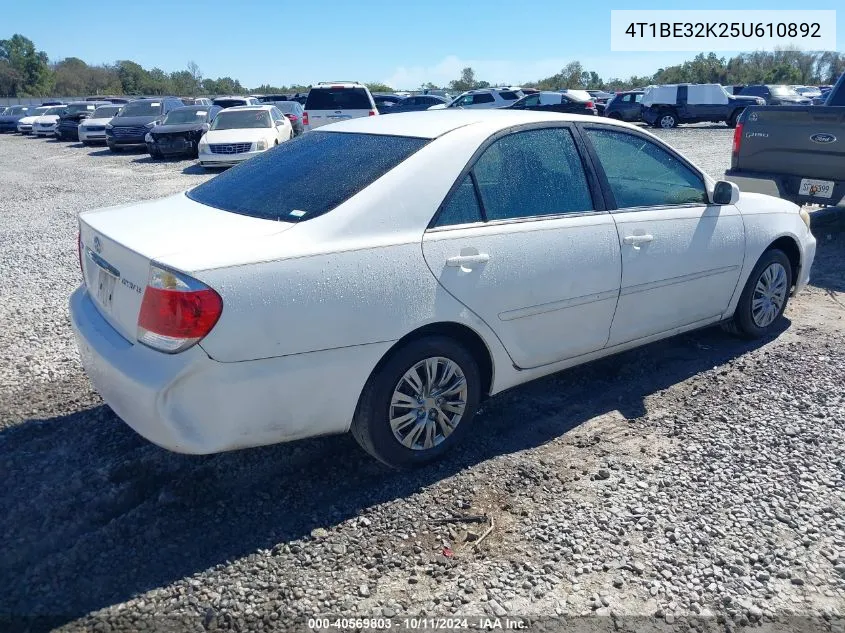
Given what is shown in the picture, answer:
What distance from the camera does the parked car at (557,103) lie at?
92.7ft

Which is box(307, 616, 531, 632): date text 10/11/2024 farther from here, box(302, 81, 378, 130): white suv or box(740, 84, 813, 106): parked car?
box(740, 84, 813, 106): parked car

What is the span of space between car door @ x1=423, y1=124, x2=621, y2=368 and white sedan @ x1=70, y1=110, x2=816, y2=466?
1 cm

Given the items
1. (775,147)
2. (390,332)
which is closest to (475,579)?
(390,332)

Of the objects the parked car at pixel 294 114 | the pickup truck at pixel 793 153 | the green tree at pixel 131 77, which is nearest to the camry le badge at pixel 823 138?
the pickup truck at pixel 793 153

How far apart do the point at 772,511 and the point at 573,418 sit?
1180 millimetres

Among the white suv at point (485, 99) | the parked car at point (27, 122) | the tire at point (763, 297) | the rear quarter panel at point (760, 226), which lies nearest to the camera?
the rear quarter panel at point (760, 226)

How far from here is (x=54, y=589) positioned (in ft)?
9.08

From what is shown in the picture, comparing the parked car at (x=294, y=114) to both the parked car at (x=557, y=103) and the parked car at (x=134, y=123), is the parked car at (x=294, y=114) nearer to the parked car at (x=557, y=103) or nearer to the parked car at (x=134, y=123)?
A: the parked car at (x=134, y=123)

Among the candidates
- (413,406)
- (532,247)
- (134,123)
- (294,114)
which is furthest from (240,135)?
(413,406)

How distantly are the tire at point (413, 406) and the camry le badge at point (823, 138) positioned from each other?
6.03 meters

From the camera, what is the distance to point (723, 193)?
15.1 ft

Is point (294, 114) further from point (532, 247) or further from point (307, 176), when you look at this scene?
point (532, 247)

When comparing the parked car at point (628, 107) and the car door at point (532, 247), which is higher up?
the parked car at point (628, 107)

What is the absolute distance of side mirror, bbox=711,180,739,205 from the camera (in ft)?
15.1
